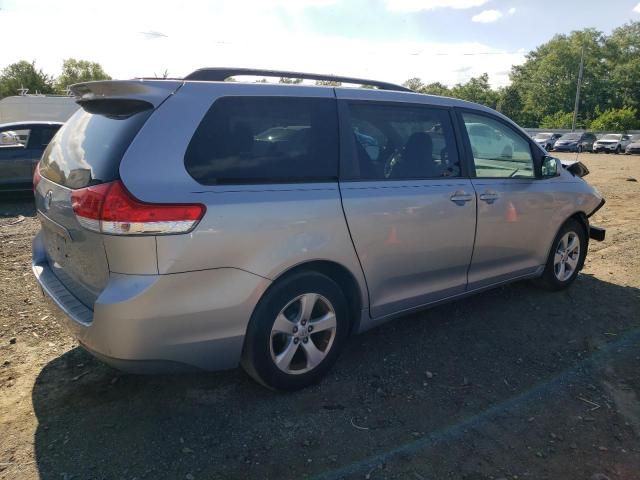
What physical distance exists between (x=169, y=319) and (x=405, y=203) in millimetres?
1662

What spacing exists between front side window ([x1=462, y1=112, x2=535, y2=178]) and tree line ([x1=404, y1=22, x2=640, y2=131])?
6178cm

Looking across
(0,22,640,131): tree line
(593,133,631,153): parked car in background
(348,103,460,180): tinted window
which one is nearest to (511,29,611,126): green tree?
(0,22,640,131): tree line

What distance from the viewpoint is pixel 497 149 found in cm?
418

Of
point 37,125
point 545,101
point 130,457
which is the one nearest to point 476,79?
point 545,101

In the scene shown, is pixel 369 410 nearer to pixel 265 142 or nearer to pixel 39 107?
pixel 265 142

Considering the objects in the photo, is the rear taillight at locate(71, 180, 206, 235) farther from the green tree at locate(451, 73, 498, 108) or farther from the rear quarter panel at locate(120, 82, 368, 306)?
Result: the green tree at locate(451, 73, 498, 108)

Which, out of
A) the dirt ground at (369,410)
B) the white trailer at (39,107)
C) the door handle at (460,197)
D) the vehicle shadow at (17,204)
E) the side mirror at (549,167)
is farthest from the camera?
the white trailer at (39,107)

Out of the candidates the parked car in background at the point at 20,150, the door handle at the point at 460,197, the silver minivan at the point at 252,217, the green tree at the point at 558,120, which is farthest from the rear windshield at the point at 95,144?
the green tree at the point at 558,120

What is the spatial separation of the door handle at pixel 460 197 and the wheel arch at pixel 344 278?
3.31 ft

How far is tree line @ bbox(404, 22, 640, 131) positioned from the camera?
6297cm

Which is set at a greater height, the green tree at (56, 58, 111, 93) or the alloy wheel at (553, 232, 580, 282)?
the green tree at (56, 58, 111, 93)

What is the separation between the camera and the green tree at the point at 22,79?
188 feet

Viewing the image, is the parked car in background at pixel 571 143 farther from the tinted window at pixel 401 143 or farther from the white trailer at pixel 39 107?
the tinted window at pixel 401 143

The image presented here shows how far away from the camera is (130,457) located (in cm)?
249
